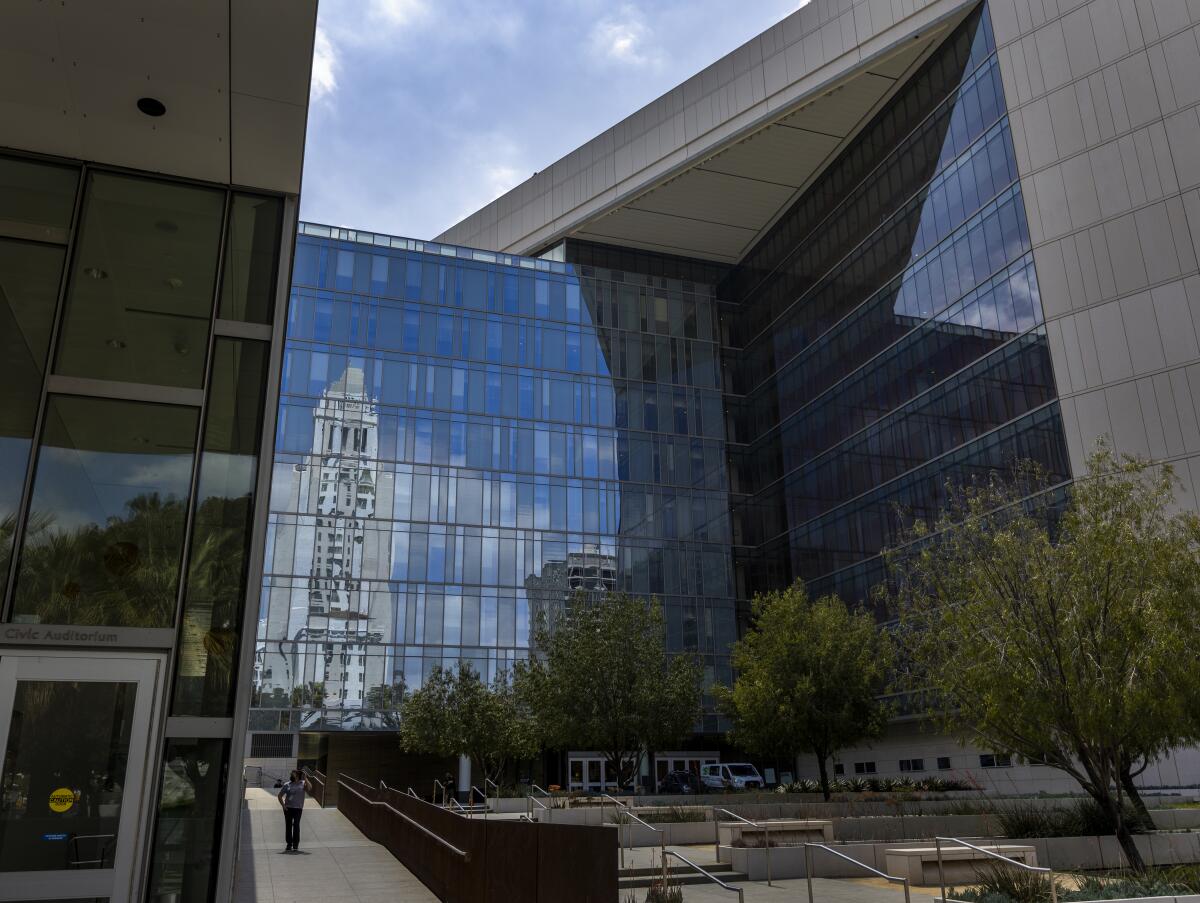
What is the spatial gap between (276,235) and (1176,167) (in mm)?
32501

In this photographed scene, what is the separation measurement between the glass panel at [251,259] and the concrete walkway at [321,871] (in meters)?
8.07

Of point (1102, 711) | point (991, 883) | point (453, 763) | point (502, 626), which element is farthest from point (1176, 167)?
point (453, 763)

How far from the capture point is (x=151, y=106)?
845 centimetres

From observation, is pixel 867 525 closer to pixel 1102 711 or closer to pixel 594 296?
pixel 594 296

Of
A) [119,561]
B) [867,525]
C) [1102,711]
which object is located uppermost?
[867,525]

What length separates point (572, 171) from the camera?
55.9 metres

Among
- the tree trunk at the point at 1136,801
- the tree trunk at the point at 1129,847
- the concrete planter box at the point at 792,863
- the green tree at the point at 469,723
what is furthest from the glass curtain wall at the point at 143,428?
the green tree at the point at 469,723

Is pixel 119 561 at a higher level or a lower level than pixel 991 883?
higher

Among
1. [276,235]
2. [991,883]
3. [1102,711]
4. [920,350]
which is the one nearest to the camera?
[276,235]

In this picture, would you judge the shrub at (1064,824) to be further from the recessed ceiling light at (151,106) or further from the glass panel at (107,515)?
the recessed ceiling light at (151,106)

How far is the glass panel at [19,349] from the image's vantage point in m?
7.89

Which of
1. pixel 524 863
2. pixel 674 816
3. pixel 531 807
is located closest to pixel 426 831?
pixel 524 863

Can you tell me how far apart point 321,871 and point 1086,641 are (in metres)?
13.0

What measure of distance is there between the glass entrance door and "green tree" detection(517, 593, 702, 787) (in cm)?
2557
